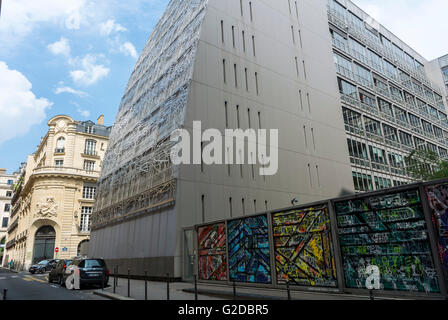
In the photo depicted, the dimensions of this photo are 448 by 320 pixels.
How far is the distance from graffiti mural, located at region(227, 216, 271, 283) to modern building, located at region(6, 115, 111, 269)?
33120 millimetres

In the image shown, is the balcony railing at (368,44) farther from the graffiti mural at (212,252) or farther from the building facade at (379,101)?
the graffiti mural at (212,252)

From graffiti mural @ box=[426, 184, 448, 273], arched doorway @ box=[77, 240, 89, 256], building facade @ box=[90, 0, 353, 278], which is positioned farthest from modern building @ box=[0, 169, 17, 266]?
graffiti mural @ box=[426, 184, 448, 273]

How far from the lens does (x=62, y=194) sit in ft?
146

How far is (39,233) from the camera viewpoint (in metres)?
43.2

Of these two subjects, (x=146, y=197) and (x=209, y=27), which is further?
(x=209, y=27)

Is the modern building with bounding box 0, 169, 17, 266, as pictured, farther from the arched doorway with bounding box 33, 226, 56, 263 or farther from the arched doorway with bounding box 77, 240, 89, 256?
the arched doorway with bounding box 77, 240, 89, 256

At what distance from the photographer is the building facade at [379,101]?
102 ft

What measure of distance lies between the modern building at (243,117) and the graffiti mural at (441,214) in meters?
11.6

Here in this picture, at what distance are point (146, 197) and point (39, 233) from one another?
3091cm

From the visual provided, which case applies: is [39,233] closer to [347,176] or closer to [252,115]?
[252,115]

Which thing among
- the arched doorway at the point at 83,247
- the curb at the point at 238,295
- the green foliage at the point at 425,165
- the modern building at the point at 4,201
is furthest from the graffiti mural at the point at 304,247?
the modern building at the point at 4,201

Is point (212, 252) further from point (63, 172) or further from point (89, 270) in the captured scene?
point (63, 172)

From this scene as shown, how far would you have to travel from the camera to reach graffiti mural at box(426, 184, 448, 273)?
814cm
